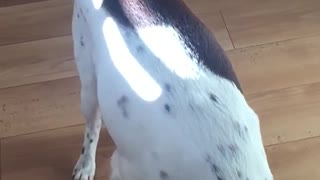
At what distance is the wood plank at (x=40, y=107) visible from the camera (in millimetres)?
1849

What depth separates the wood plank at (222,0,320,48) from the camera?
6.66 feet

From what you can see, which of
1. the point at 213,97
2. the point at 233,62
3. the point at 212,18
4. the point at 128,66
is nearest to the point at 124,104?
the point at 128,66

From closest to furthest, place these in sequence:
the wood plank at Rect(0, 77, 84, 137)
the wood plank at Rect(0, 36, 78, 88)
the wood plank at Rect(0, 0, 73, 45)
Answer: the wood plank at Rect(0, 77, 84, 137) < the wood plank at Rect(0, 36, 78, 88) < the wood plank at Rect(0, 0, 73, 45)

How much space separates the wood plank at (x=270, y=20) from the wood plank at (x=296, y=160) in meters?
0.38

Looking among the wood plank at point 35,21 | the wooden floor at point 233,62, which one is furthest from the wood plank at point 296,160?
the wood plank at point 35,21

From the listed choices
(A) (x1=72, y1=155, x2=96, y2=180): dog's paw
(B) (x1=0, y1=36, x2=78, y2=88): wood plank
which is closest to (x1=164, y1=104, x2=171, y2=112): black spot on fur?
(A) (x1=72, y1=155, x2=96, y2=180): dog's paw

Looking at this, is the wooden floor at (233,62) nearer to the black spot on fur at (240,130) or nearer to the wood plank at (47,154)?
the wood plank at (47,154)

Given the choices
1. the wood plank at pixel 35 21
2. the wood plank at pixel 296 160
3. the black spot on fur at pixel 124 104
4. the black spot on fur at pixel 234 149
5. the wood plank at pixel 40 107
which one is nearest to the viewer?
the black spot on fur at pixel 234 149

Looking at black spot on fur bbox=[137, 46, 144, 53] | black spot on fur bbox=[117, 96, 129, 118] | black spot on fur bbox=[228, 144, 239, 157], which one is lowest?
black spot on fur bbox=[117, 96, 129, 118]

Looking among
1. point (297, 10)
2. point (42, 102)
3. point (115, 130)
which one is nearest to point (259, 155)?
point (115, 130)

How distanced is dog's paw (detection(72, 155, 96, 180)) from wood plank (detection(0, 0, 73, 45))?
0.48 meters

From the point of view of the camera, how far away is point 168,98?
3.85 feet

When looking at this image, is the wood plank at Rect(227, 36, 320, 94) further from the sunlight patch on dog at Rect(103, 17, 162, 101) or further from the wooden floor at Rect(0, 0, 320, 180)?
the sunlight patch on dog at Rect(103, 17, 162, 101)

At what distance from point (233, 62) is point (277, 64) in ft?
0.42
